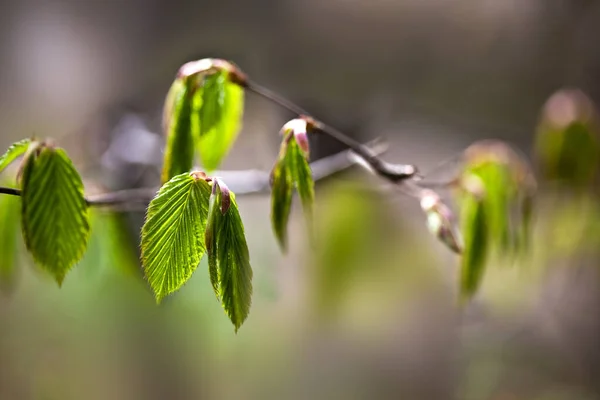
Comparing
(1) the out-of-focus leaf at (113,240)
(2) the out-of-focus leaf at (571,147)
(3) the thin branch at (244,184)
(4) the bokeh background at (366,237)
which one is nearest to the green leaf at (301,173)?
(3) the thin branch at (244,184)

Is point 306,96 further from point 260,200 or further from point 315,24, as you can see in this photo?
point 260,200

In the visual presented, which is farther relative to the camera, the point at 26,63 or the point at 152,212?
the point at 26,63

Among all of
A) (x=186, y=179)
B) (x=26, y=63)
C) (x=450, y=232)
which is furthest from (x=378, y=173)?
(x=26, y=63)

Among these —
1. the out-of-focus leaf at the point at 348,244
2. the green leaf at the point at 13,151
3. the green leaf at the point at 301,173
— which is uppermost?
the green leaf at the point at 13,151

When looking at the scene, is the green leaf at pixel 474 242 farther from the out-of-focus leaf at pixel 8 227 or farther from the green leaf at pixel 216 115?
the out-of-focus leaf at pixel 8 227

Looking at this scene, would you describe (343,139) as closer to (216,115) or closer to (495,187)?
(216,115)

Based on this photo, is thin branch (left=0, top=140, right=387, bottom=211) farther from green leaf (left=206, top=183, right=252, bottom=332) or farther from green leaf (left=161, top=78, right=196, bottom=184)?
green leaf (left=206, top=183, right=252, bottom=332)
